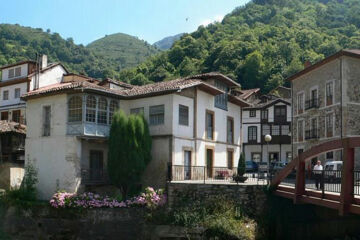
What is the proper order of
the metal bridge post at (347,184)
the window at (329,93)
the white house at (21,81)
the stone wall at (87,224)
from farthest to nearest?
the white house at (21,81) < the window at (329,93) < the stone wall at (87,224) < the metal bridge post at (347,184)

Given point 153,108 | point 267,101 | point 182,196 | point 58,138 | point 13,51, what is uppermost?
point 13,51

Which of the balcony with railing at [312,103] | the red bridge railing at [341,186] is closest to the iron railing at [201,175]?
the red bridge railing at [341,186]

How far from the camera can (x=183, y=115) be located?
26953 mm

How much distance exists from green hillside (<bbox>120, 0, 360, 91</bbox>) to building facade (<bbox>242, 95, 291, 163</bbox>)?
22.2 metres

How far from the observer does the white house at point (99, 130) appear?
24969 mm

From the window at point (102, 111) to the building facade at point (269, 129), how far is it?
32.8 m

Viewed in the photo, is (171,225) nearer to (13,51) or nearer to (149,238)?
(149,238)

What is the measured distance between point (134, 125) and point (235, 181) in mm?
6678

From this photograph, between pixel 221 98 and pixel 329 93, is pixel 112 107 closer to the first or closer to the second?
pixel 221 98

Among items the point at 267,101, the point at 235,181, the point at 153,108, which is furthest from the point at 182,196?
the point at 267,101

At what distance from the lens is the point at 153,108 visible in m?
26.8

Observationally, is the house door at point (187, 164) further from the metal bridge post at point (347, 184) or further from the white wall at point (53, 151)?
the metal bridge post at point (347, 184)

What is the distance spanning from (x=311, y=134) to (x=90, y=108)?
22583mm

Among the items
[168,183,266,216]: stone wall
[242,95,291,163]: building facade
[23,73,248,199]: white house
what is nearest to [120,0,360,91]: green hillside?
[242,95,291,163]: building facade
